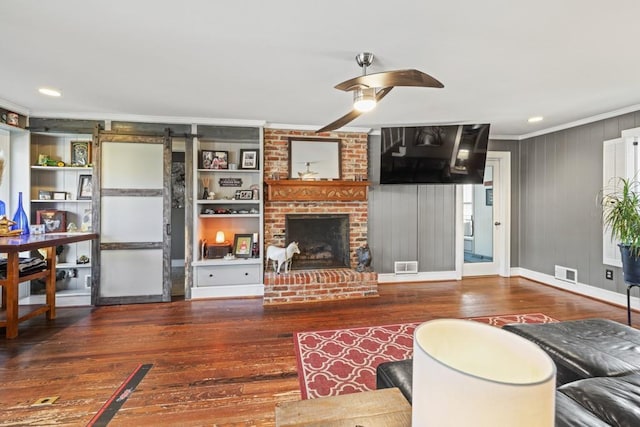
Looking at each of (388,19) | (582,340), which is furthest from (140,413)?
(388,19)

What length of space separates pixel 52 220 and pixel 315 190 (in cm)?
334

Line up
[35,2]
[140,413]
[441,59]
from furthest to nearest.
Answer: [441,59] < [140,413] < [35,2]

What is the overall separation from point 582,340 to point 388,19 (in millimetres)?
2226

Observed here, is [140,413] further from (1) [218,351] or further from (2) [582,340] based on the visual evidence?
(2) [582,340]

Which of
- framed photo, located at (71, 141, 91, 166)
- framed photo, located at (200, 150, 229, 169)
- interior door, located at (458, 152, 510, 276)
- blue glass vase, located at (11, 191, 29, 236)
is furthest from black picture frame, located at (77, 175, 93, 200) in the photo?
interior door, located at (458, 152, 510, 276)

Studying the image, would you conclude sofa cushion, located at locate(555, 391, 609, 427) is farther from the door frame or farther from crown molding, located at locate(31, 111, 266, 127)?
the door frame

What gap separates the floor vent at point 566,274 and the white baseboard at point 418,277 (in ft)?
4.67

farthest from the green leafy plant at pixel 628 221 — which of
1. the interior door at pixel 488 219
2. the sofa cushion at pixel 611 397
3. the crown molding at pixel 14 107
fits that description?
the crown molding at pixel 14 107

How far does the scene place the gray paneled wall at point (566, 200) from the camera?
389 centimetres

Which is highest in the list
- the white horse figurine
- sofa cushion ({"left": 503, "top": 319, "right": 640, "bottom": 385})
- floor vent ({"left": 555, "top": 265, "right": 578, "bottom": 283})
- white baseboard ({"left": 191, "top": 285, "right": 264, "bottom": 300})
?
the white horse figurine

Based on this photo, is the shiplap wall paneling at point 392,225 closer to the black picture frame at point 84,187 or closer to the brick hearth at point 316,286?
the brick hearth at point 316,286

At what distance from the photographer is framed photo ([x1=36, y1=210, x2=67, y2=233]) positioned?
367cm

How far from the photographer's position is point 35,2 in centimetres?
169

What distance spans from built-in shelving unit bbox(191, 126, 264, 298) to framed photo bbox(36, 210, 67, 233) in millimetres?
1625
